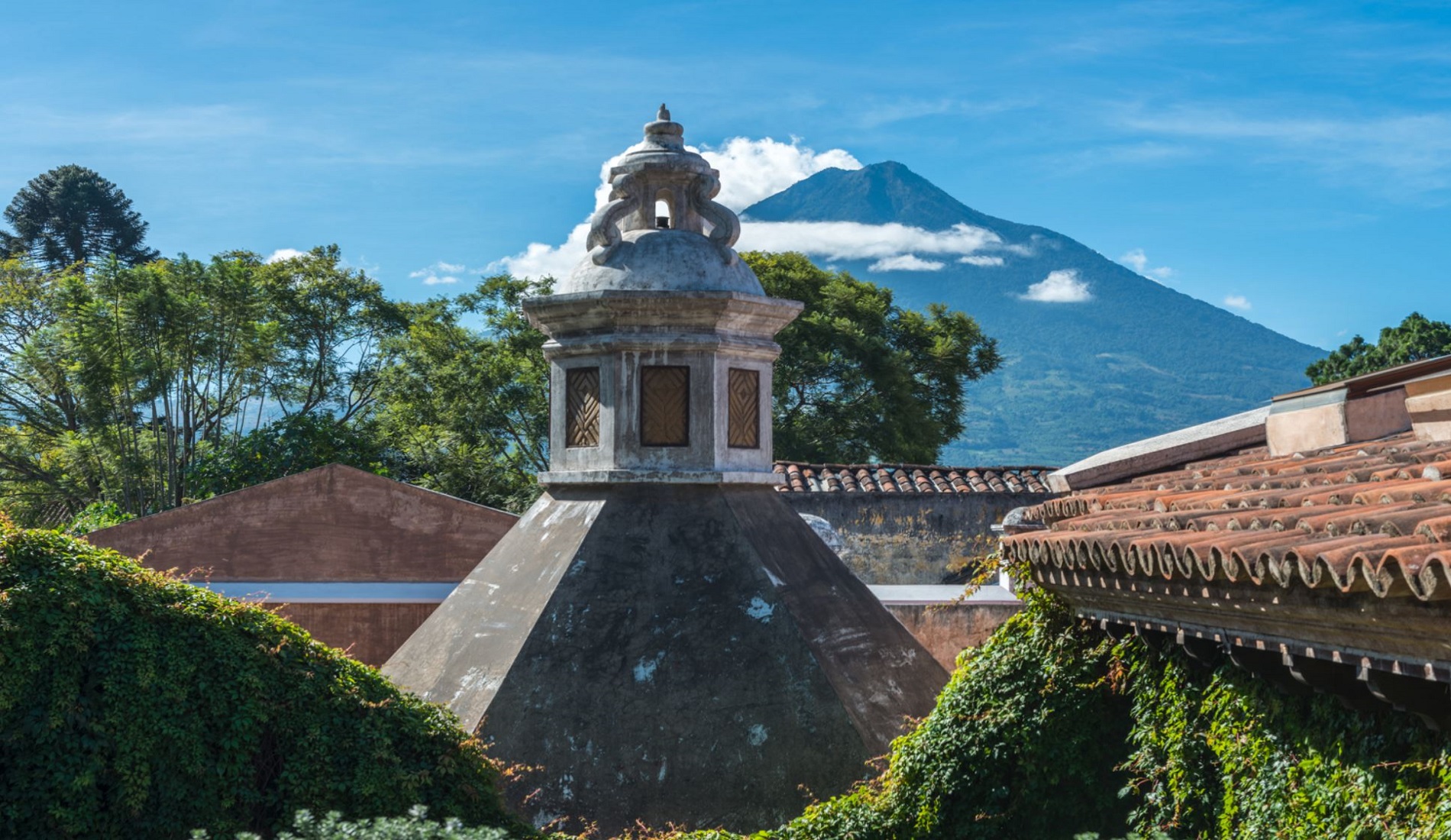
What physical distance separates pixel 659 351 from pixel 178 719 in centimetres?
318

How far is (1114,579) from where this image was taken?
17.8 ft

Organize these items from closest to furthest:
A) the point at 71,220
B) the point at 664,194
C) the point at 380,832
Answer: the point at 380,832 < the point at 664,194 < the point at 71,220

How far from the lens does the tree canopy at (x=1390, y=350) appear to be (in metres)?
37.7

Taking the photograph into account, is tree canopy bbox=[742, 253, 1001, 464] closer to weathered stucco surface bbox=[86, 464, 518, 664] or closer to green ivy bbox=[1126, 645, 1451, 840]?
weathered stucco surface bbox=[86, 464, 518, 664]

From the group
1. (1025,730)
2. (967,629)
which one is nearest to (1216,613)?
(1025,730)

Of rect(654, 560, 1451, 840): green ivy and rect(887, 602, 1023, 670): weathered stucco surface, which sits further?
rect(887, 602, 1023, 670): weathered stucco surface

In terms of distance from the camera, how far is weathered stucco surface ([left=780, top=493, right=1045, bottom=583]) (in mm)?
24109

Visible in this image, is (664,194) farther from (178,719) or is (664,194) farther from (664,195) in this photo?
(178,719)

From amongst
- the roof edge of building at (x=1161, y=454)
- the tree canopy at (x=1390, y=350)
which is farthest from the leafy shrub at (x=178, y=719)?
the tree canopy at (x=1390, y=350)

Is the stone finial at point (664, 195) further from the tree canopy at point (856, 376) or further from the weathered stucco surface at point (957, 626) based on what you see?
the tree canopy at point (856, 376)

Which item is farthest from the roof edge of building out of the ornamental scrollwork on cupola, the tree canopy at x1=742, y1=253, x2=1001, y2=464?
the tree canopy at x1=742, y1=253, x2=1001, y2=464

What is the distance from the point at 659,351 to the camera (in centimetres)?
748

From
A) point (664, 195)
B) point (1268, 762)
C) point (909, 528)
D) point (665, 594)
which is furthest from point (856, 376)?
point (1268, 762)

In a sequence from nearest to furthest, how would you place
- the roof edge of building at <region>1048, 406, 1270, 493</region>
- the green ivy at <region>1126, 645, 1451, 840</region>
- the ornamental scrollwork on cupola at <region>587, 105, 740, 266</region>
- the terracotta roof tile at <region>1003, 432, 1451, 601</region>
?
1. the terracotta roof tile at <region>1003, 432, 1451, 601</region>
2. the green ivy at <region>1126, 645, 1451, 840</region>
3. the ornamental scrollwork on cupola at <region>587, 105, 740, 266</region>
4. the roof edge of building at <region>1048, 406, 1270, 493</region>
